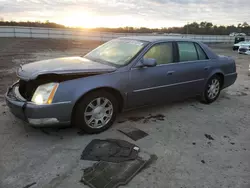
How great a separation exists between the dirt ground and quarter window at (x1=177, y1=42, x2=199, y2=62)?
110 cm

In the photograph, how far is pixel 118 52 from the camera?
4.09 meters

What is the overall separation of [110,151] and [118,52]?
191cm

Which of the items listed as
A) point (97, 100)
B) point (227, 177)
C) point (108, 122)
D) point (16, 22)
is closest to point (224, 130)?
point (227, 177)

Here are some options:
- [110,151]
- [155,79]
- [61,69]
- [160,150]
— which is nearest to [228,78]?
[155,79]

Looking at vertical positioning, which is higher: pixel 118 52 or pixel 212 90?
pixel 118 52

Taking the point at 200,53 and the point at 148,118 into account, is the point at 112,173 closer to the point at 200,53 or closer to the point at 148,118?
the point at 148,118

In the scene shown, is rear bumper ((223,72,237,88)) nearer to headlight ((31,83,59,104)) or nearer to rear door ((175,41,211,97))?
rear door ((175,41,211,97))

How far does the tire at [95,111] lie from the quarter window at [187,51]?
1801mm

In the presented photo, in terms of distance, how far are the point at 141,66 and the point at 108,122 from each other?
3.62ft

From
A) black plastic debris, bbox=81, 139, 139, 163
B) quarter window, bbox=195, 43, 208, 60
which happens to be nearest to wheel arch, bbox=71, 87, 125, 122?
black plastic debris, bbox=81, 139, 139, 163

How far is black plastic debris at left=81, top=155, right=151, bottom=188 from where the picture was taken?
2395mm

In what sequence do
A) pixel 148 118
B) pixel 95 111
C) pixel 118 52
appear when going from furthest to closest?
pixel 148 118, pixel 118 52, pixel 95 111

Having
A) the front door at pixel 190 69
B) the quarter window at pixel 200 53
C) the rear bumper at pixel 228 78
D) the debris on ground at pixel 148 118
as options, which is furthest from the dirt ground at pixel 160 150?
the quarter window at pixel 200 53

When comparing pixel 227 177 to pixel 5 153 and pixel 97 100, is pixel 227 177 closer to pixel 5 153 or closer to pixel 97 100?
pixel 97 100
